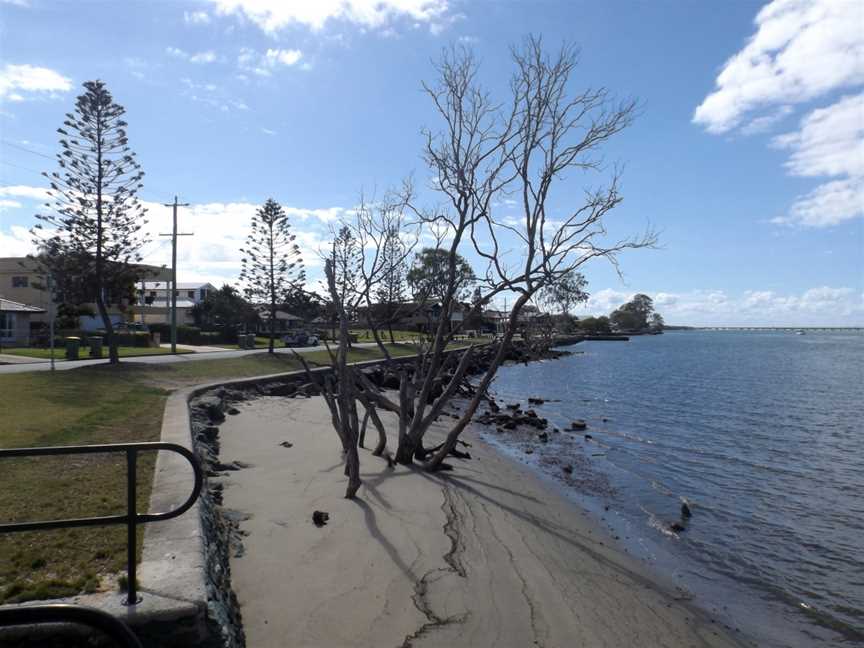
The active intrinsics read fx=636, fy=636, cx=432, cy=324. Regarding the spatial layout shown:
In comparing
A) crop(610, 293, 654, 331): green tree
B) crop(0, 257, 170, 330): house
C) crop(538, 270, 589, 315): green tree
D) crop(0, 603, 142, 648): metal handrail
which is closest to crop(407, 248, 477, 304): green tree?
crop(538, 270, 589, 315): green tree

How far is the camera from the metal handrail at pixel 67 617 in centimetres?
247

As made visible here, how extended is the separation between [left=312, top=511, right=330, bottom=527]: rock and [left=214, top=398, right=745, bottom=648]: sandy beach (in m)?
0.07

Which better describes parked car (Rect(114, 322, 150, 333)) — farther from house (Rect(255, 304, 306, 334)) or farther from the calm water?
the calm water

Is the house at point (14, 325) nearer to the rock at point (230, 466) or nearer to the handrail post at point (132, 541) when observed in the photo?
the rock at point (230, 466)

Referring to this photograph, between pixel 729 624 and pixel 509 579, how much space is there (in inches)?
98.2

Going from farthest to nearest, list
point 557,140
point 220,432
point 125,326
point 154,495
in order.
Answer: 1. point 125,326
2. point 220,432
3. point 557,140
4. point 154,495

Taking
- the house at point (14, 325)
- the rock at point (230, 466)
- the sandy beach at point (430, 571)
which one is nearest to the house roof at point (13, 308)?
the house at point (14, 325)

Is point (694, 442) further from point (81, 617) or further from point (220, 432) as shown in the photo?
point (81, 617)

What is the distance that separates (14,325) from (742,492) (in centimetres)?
3766

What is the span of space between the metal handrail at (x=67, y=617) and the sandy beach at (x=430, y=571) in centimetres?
263

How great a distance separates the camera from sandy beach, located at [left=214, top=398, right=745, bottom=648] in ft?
18.2

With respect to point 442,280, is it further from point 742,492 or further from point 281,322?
point 281,322

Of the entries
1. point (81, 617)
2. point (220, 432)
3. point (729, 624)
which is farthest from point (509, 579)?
point (220, 432)

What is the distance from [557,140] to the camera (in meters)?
11.4
